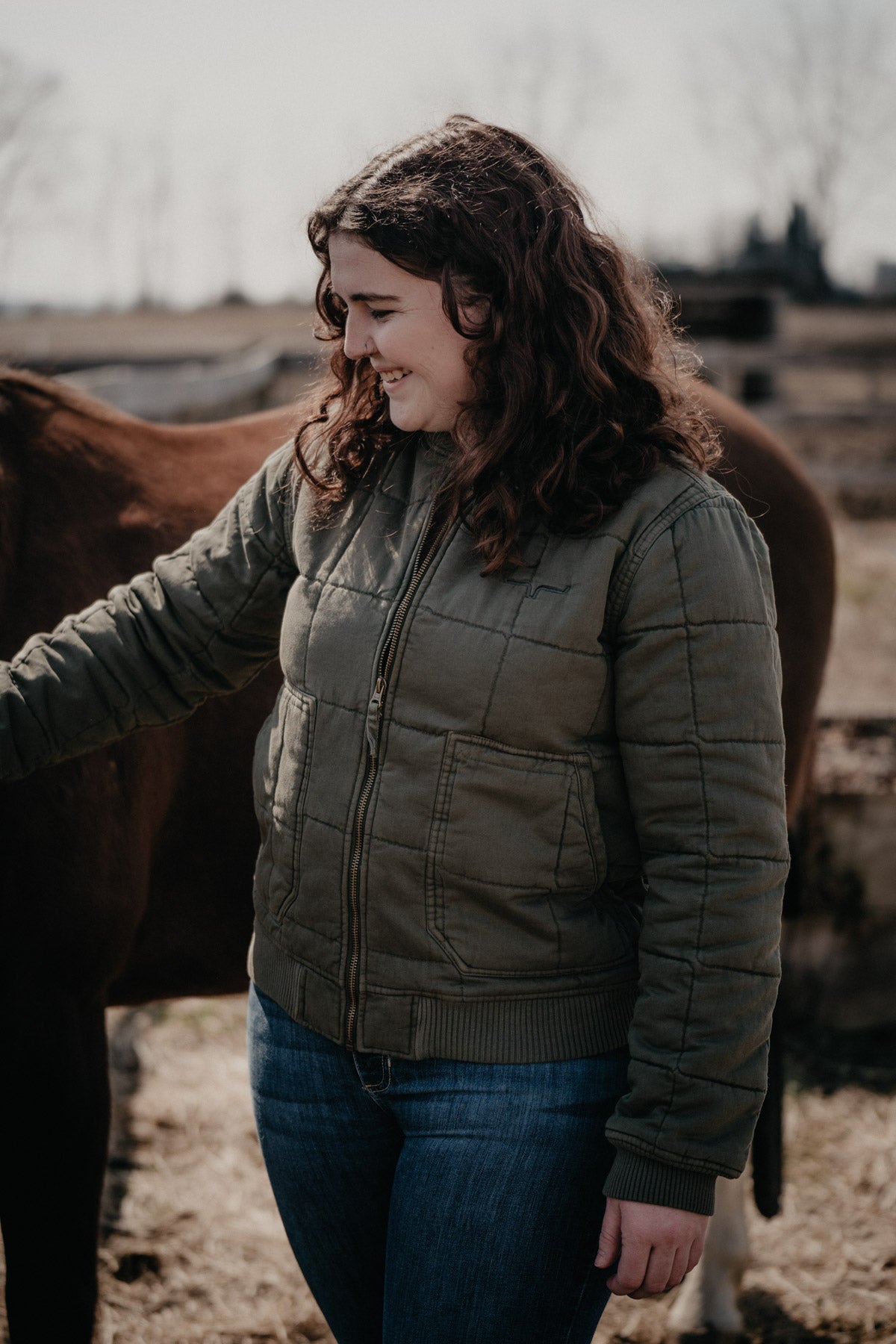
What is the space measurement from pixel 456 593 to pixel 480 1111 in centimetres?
56

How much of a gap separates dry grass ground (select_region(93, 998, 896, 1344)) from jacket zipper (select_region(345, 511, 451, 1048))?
1.46 m

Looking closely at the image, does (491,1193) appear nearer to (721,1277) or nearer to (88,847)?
(88,847)

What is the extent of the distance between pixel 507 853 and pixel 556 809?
71 mm

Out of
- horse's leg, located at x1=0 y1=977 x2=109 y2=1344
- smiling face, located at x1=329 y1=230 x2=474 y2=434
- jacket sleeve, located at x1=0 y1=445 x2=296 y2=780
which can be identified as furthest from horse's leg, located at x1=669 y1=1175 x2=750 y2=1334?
smiling face, located at x1=329 y1=230 x2=474 y2=434

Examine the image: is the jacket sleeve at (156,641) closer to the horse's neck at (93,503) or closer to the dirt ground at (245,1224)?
the horse's neck at (93,503)

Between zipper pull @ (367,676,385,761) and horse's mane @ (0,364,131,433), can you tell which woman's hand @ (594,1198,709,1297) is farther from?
horse's mane @ (0,364,131,433)

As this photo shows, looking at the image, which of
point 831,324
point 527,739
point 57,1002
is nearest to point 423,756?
point 527,739

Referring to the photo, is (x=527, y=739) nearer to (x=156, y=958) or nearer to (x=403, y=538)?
(x=403, y=538)

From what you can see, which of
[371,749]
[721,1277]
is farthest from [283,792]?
[721,1277]

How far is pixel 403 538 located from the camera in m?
1.32

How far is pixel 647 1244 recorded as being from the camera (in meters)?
1.17

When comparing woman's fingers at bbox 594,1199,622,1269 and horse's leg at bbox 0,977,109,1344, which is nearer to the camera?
woman's fingers at bbox 594,1199,622,1269

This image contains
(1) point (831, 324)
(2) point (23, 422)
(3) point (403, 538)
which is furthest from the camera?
(1) point (831, 324)

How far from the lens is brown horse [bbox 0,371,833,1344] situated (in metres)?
1.79
